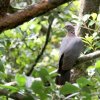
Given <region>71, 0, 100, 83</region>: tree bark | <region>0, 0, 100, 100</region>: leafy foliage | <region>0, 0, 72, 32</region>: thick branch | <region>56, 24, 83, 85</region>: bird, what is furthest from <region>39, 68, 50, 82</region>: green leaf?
<region>71, 0, 100, 83</region>: tree bark

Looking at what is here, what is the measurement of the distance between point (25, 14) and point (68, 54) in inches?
35.8

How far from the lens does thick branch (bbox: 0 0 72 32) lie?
1.39 meters

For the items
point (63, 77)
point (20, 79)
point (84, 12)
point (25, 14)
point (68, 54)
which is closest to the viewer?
point (20, 79)

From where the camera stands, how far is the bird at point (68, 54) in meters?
2.15

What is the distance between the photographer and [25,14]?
1.42m

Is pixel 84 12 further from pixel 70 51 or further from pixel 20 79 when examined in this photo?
pixel 20 79

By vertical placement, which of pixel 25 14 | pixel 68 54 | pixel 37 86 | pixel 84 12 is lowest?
pixel 37 86

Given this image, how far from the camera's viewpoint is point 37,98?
1.04 meters

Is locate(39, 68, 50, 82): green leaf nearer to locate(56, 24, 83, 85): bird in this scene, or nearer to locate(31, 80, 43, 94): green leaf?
locate(31, 80, 43, 94): green leaf

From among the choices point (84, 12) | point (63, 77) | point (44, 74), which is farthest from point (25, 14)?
point (84, 12)

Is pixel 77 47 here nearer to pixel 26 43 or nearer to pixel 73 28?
pixel 73 28

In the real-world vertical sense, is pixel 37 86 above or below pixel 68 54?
below

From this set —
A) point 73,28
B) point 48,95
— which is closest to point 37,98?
point 48,95

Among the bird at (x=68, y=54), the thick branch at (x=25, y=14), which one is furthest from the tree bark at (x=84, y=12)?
the thick branch at (x=25, y=14)
